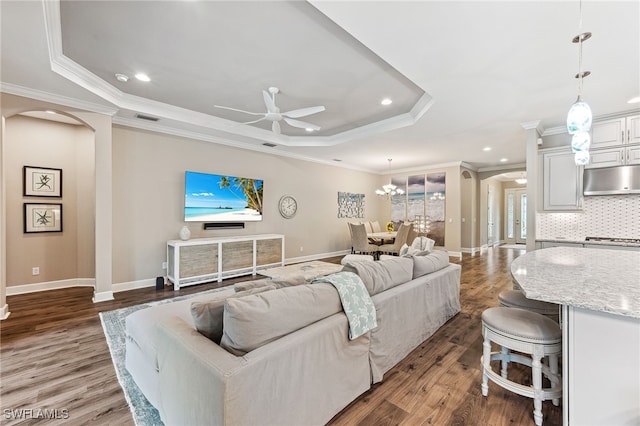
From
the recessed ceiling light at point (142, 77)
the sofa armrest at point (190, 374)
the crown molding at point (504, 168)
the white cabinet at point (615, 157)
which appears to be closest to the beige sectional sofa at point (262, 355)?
the sofa armrest at point (190, 374)

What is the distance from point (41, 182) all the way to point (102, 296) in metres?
2.27

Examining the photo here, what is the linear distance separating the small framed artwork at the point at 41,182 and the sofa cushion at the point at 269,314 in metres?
5.08

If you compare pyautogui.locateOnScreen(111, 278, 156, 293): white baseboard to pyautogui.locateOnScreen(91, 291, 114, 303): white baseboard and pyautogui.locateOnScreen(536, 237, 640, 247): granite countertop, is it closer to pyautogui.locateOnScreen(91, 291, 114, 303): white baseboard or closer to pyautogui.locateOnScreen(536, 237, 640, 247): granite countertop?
pyautogui.locateOnScreen(91, 291, 114, 303): white baseboard

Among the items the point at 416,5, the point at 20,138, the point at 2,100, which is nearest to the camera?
the point at 416,5

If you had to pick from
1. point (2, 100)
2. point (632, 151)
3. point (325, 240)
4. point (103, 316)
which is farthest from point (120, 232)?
point (632, 151)

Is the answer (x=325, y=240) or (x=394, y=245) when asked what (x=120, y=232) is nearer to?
(x=325, y=240)

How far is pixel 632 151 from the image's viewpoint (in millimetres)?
3725

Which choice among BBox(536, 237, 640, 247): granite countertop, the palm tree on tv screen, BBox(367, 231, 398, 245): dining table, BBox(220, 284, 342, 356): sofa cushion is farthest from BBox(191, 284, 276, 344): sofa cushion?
BBox(367, 231, 398, 245): dining table

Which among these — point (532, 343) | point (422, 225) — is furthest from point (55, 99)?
point (422, 225)

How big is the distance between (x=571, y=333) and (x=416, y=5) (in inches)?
86.8

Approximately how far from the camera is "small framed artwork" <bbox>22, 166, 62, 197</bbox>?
4.17m

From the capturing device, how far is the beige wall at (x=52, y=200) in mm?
4066

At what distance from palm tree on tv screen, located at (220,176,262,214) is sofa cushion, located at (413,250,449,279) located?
12.7 ft

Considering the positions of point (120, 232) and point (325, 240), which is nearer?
point (120, 232)
